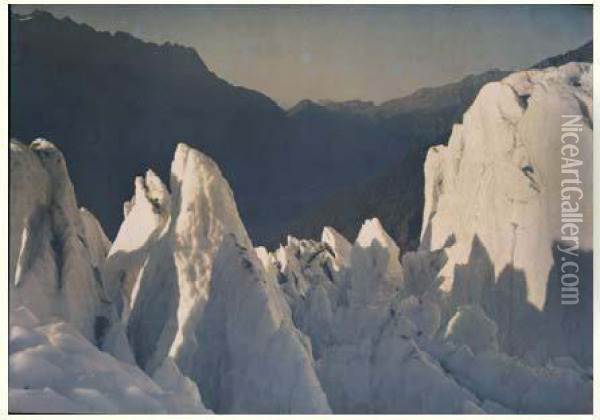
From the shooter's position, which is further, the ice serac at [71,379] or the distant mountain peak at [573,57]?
the distant mountain peak at [573,57]

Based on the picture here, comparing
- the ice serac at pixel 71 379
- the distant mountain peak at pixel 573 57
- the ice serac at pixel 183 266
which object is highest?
the distant mountain peak at pixel 573 57

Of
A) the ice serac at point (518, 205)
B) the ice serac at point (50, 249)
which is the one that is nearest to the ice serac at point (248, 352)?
the ice serac at point (50, 249)

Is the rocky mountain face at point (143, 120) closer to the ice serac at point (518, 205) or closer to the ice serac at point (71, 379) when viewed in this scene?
the ice serac at point (518, 205)

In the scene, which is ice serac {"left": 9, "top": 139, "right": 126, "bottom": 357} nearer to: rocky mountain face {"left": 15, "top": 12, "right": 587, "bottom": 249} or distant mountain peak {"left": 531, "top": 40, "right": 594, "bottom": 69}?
rocky mountain face {"left": 15, "top": 12, "right": 587, "bottom": 249}

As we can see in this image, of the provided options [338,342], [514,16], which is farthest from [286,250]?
[514,16]

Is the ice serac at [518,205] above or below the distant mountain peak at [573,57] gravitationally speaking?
below

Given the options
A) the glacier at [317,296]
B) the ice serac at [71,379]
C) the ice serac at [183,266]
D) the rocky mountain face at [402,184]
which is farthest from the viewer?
the rocky mountain face at [402,184]

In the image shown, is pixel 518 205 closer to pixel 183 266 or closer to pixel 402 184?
pixel 402 184

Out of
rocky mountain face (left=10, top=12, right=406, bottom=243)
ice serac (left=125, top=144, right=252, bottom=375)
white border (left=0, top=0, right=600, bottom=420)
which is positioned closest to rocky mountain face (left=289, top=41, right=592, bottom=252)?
rocky mountain face (left=10, top=12, right=406, bottom=243)
